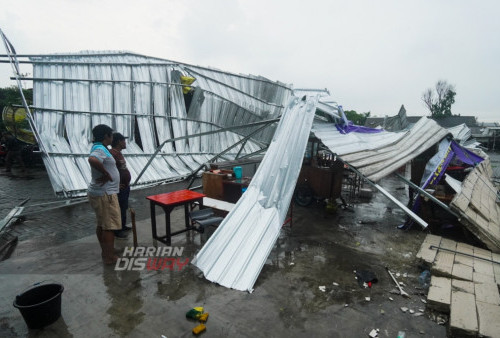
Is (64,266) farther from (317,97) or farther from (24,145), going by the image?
(24,145)

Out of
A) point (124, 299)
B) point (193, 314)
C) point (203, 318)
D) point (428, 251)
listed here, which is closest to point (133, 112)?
point (124, 299)

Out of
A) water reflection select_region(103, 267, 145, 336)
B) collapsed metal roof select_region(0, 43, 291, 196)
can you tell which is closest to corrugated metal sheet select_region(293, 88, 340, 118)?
collapsed metal roof select_region(0, 43, 291, 196)

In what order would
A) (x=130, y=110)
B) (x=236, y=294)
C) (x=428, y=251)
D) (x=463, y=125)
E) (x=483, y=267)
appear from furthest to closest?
(x=463, y=125), (x=130, y=110), (x=428, y=251), (x=483, y=267), (x=236, y=294)

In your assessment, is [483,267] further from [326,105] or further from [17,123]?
[17,123]

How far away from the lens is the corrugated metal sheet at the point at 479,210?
17.9 ft

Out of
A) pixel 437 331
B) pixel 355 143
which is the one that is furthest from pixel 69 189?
pixel 437 331

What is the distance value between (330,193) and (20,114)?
642 inches

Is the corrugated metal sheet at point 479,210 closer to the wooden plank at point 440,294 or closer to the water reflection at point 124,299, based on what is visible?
the wooden plank at point 440,294

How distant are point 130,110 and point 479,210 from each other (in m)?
12.0

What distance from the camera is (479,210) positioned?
6.17 m

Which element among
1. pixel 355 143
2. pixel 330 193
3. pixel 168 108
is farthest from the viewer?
pixel 168 108

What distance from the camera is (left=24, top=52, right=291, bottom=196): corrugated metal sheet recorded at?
31.9 feet

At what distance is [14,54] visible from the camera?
9.65 m

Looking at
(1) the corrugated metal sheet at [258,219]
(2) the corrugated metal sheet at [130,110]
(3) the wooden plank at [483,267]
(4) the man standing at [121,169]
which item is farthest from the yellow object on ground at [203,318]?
(2) the corrugated metal sheet at [130,110]
